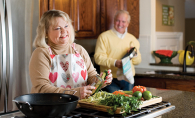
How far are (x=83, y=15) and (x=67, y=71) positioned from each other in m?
1.63

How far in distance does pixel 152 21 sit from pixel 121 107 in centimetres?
304

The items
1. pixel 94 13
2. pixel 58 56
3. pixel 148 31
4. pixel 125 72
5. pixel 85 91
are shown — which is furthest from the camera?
pixel 148 31

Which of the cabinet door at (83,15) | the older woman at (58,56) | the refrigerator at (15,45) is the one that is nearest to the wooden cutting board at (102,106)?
the older woman at (58,56)

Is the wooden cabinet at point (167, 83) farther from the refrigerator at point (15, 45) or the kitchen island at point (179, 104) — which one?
the refrigerator at point (15, 45)

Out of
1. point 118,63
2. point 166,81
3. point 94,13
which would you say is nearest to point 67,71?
point 118,63

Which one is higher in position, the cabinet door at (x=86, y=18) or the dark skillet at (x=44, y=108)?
the cabinet door at (x=86, y=18)

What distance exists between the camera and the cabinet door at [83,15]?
314 centimetres

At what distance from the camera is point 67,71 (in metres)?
1.84

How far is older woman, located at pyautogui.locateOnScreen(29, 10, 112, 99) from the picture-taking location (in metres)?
1.73

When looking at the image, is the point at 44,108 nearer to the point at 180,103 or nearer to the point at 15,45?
the point at 180,103

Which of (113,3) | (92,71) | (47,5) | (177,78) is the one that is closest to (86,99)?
(92,71)

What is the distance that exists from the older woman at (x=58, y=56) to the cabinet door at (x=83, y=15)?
1.22 meters

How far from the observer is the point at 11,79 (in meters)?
2.31

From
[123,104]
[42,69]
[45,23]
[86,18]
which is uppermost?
[86,18]
